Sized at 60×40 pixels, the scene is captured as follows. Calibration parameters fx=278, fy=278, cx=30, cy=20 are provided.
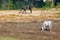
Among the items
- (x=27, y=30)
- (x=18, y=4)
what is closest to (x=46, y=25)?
(x=27, y=30)

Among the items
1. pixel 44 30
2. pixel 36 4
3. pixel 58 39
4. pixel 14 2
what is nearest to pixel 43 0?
pixel 36 4

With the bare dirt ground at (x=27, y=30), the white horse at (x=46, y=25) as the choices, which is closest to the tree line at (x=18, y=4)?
the bare dirt ground at (x=27, y=30)

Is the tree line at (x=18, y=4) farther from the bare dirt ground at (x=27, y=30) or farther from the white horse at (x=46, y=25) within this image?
the white horse at (x=46, y=25)

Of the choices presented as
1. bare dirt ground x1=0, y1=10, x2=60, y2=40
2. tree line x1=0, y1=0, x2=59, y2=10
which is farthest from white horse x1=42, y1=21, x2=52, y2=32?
tree line x1=0, y1=0, x2=59, y2=10

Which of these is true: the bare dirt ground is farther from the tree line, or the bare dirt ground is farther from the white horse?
the tree line

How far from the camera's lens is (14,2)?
40562 millimetres

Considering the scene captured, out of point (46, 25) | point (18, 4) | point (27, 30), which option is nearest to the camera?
Result: point (46, 25)

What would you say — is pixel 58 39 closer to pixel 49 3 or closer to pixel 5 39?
pixel 5 39

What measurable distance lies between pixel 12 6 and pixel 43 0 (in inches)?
219

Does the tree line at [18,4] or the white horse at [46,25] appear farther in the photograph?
the tree line at [18,4]

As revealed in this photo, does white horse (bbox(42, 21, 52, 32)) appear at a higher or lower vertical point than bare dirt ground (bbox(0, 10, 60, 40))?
higher

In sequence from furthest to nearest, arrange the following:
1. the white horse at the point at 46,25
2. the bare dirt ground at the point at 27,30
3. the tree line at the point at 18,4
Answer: the tree line at the point at 18,4 < the white horse at the point at 46,25 < the bare dirt ground at the point at 27,30

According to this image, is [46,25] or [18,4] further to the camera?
[18,4]

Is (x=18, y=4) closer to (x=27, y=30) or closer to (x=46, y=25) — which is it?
(x=27, y=30)
